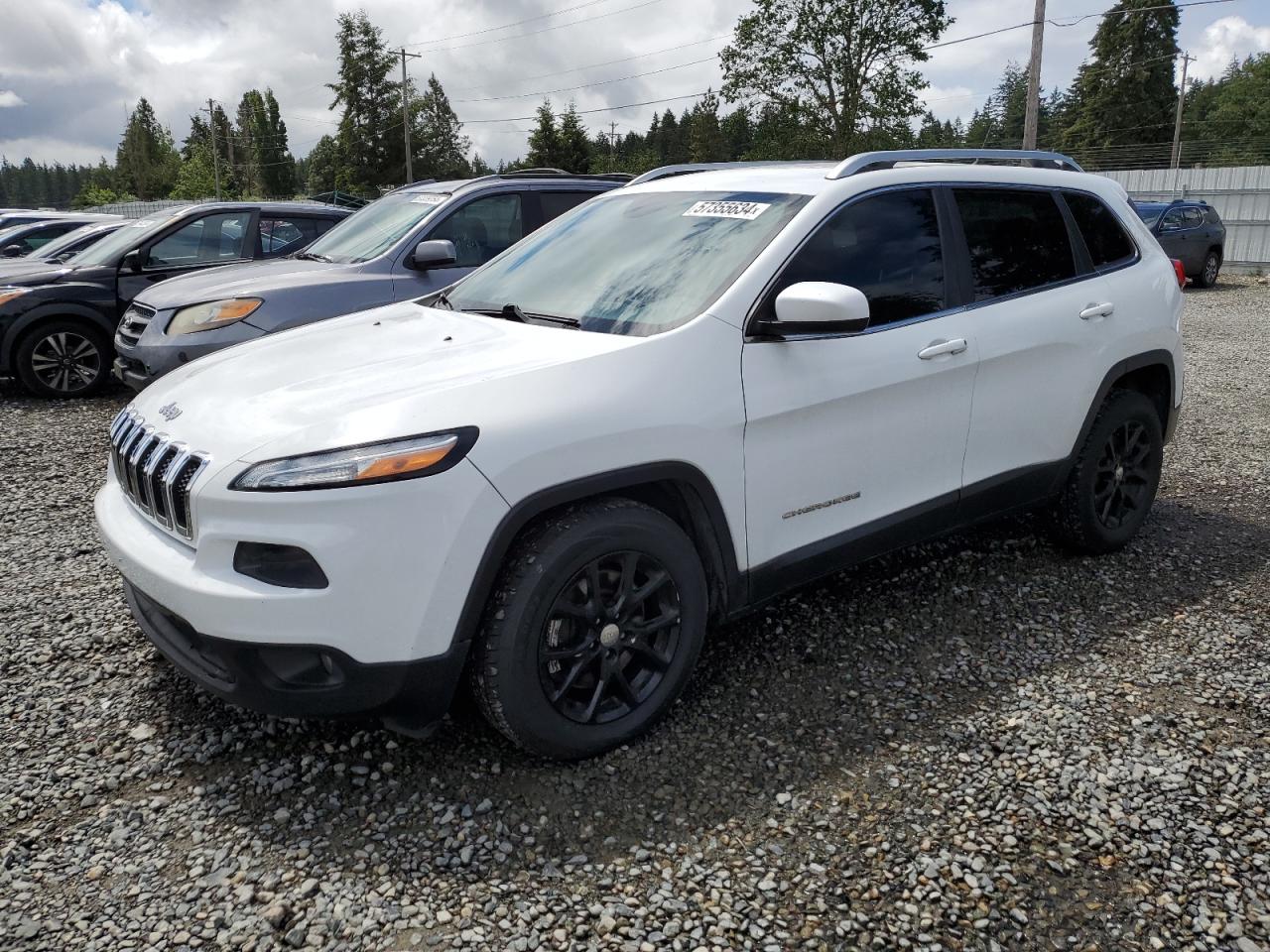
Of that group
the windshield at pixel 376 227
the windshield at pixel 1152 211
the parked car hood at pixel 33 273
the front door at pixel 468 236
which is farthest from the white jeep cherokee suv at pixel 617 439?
the windshield at pixel 1152 211

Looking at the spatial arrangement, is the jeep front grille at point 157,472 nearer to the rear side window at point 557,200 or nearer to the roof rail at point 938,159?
the roof rail at point 938,159

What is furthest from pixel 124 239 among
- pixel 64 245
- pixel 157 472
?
pixel 157 472

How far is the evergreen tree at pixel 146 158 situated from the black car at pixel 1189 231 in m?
75.8

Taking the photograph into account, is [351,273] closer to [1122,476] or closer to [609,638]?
[609,638]

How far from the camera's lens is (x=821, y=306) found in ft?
9.57

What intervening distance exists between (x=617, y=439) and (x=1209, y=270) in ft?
66.3

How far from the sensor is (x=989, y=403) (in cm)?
381

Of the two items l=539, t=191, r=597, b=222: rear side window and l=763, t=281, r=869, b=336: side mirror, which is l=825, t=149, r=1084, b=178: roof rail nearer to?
l=763, t=281, r=869, b=336: side mirror

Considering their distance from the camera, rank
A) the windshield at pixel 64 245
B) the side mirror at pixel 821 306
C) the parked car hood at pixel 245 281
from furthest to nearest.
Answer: the windshield at pixel 64 245
the parked car hood at pixel 245 281
the side mirror at pixel 821 306

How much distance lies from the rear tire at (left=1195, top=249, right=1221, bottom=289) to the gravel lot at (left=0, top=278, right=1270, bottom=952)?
17496mm

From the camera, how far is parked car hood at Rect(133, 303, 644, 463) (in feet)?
8.38

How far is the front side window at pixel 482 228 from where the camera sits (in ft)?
24.1

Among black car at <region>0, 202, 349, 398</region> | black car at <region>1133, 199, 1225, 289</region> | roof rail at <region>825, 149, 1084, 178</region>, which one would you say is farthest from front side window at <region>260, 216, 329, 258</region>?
black car at <region>1133, 199, 1225, 289</region>

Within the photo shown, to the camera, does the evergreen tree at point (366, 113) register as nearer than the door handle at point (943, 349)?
No
